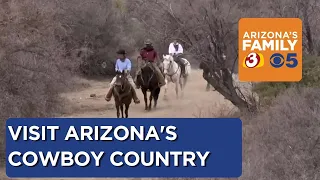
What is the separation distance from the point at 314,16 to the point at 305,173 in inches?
360

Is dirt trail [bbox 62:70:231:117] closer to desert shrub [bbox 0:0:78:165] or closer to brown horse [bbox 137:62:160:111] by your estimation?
brown horse [bbox 137:62:160:111]

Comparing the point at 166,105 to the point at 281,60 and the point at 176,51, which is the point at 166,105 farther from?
the point at 281,60

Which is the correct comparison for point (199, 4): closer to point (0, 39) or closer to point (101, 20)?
point (0, 39)

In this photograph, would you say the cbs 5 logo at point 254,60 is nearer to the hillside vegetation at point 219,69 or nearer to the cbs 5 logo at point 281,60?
the cbs 5 logo at point 281,60

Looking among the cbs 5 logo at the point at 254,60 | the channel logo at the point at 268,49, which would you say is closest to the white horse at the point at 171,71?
the channel logo at the point at 268,49

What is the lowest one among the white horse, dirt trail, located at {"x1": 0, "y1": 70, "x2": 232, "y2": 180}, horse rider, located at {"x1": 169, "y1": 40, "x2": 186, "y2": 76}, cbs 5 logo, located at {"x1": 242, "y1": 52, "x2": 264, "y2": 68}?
dirt trail, located at {"x1": 0, "y1": 70, "x2": 232, "y2": 180}

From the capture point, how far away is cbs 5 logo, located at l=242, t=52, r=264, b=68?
540 inches

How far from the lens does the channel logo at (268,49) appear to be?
13.7 meters

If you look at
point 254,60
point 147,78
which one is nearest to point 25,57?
point 254,60

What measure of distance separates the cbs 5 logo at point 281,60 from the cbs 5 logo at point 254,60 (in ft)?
0.78

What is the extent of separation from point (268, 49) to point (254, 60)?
416 mm

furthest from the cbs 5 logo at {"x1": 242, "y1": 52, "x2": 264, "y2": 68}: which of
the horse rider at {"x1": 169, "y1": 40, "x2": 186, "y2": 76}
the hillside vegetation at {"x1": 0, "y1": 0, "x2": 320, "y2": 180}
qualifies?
the horse rider at {"x1": 169, "y1": 40, "x2": 186, "y2": 76}

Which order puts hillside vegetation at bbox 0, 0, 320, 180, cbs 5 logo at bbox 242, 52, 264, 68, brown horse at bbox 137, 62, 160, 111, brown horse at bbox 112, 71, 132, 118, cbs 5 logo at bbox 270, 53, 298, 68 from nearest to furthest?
hillside vegetation at bbox 0, 0, 320, 180 → cbs 5 logo at bbox 270, 53, 298, 68 → cbs 5 logo at bbox 242, 52, 264, 68 → brown horse at bbox 112, 71, 132, 118 → brown horse at bbox 137, 62, 160, 111

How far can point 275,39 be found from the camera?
533 inches
